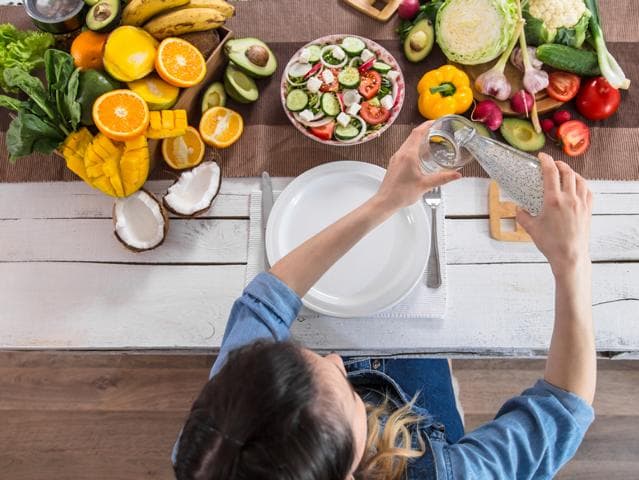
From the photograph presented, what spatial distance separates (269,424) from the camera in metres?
0.64

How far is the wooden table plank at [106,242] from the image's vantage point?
1195 mm

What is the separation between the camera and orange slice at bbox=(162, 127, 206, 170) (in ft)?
3.95

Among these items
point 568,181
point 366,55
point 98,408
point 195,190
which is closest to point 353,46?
point 366,55

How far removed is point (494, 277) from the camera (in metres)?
1.16

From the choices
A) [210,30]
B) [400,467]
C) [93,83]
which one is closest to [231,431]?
[400,467]

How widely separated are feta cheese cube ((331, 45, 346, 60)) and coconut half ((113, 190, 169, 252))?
1.75 ft

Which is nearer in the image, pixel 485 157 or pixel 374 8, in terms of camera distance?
pixel 485 157

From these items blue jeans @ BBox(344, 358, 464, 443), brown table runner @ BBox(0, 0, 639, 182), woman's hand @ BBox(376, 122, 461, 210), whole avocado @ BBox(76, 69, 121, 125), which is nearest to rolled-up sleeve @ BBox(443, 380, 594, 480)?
blue jeans @ BBox(344, 358, 464, 443)

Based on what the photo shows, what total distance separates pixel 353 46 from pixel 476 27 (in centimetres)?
28

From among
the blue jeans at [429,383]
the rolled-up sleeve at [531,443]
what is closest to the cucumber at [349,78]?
the blue jeans at [429,383]

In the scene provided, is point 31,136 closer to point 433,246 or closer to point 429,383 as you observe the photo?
point 433,246

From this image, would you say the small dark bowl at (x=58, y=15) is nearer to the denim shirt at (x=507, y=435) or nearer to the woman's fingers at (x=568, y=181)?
the denim shirt at (x=507, y=435)

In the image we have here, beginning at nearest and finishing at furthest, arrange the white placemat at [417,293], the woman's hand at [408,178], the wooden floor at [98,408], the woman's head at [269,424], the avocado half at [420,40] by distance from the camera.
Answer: the woman's head at [269,424]
the woman's hand at [408,178]
the white placemat at [417,293]
the avocado half at [420,40]
the wooden floor at [98,408]

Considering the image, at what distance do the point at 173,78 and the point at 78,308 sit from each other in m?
0.57
